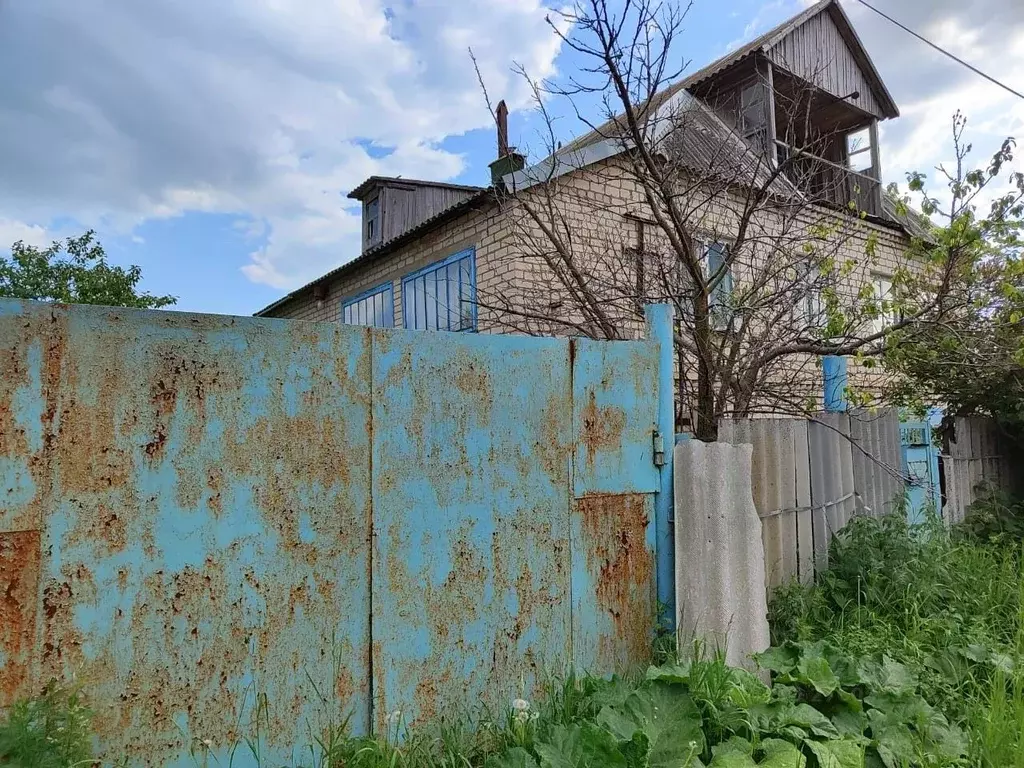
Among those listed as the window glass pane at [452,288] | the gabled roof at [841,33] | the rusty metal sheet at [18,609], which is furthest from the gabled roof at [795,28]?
the rusty metal sheet at [18,609]

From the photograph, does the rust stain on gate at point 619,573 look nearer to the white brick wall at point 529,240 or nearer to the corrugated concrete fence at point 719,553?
the corrugated concrete fence at point 719,553

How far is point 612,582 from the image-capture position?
2684mm

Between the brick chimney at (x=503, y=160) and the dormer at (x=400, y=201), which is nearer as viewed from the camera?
the brick chimney at (x=503, y=160)

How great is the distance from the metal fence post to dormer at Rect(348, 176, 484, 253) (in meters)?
10.0

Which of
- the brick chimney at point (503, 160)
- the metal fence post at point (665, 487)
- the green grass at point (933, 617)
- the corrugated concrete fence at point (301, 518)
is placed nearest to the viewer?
the corrugated concrete fence at point (301, 518)

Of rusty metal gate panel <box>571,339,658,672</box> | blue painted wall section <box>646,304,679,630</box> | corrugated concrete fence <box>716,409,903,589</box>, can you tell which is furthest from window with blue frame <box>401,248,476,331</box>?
rusty metal gate panel <box>571,339,658,672</box>

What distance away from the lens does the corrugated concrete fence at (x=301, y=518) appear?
1774 mm

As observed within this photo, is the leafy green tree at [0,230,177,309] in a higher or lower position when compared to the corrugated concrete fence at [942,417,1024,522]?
higher

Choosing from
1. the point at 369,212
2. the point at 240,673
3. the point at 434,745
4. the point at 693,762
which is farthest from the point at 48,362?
the point at 369,212

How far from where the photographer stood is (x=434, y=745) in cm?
224

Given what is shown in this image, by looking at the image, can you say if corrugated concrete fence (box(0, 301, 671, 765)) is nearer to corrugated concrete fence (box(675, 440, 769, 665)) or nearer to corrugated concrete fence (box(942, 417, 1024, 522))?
corrugated concrete fence (box(675, 440, 769, 665))

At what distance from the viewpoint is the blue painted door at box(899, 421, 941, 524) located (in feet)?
14.9

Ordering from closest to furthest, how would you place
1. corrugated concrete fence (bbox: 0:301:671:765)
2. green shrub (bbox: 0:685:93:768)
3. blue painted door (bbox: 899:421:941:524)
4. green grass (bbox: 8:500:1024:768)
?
A: green shrub (bbox: 0:685:93:768) → corrugated concrete fence (bbox: 0:301:671:765) → green grass (bbox: 8:500:1024:768) → blue painted door (bbox: 899:421:941:524)

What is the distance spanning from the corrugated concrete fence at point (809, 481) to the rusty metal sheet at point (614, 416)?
2.20 feet
